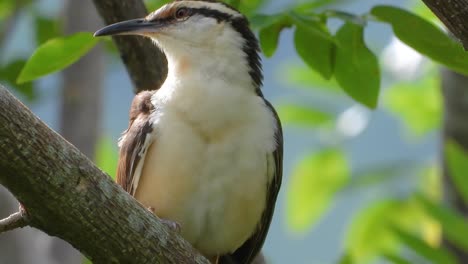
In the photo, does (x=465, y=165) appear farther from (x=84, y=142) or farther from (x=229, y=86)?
(x=84, y=142)

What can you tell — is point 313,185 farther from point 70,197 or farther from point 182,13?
point 70,197

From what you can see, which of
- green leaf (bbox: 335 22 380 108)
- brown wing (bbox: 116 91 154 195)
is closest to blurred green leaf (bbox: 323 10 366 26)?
green leaf (bbox: 335 22 380 108)

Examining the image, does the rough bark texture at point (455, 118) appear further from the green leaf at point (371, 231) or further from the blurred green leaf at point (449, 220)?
the blurred green leaf at point (449, 220)

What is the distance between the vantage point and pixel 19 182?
159 inches

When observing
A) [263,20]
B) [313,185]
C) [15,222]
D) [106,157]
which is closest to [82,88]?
[106,157]

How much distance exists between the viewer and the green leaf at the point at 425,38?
4.57 metres

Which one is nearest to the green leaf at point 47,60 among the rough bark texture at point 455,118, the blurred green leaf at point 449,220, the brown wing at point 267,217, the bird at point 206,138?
the bird at point 206,138

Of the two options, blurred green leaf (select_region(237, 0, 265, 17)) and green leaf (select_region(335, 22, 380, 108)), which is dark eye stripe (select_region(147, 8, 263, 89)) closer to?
blurred green leaf (select_region(237, 0, 265, 17))

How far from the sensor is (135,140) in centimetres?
543

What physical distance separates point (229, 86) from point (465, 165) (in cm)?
145

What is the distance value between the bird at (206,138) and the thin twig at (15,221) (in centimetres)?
117

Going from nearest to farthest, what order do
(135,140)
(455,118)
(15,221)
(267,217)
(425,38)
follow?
(15,221) → (425,38) → (135,140) → (267,217) → (455,118)

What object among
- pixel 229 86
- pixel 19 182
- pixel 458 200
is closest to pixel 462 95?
pixel 458 200

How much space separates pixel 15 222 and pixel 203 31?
1.96 metres
